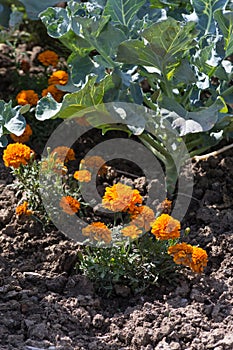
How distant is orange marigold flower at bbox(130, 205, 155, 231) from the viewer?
2707mm

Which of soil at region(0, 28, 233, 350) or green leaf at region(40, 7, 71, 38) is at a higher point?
green leaf at region(40, 7, 71, 38)

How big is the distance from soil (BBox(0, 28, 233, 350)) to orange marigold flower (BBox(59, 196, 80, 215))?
0.48 feet

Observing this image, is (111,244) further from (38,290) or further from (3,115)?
(3,115)

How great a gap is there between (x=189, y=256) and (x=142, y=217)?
0.25 m

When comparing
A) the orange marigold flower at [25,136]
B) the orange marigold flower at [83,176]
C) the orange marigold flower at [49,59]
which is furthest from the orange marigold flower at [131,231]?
the orange marigold flower at [49,59]

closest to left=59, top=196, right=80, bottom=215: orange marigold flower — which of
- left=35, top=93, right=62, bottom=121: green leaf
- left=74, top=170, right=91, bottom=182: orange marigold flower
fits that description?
left=74, top=170, right=91, bottom=182: orange marigold flower

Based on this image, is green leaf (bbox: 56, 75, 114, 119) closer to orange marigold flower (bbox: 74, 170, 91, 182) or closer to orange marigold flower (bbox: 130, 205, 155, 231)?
orange marigold flower (bbox: 74, 170, 91, 182)

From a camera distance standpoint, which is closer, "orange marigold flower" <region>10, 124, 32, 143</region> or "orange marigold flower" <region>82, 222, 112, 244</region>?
"orange marigold flower" <region>82, 222, 112, 244</region>

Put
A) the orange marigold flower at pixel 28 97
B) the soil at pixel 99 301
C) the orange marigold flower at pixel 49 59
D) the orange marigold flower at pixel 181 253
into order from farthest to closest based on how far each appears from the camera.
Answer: the orange marigold flower at pixel 49 59, the orange marigold flower at pixel 28 97, the orange marigold flower at pixel 181 253, the soil at pixel 99 301

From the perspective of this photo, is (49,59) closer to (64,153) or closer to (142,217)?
Result: (64,153)

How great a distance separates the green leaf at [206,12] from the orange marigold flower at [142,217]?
0.94 m

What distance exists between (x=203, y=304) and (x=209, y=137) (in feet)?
2.81

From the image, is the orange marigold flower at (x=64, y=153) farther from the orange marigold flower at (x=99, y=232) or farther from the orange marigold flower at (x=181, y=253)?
the orange marigold flower at (x=181, y=253)

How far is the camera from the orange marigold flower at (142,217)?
2.71m
